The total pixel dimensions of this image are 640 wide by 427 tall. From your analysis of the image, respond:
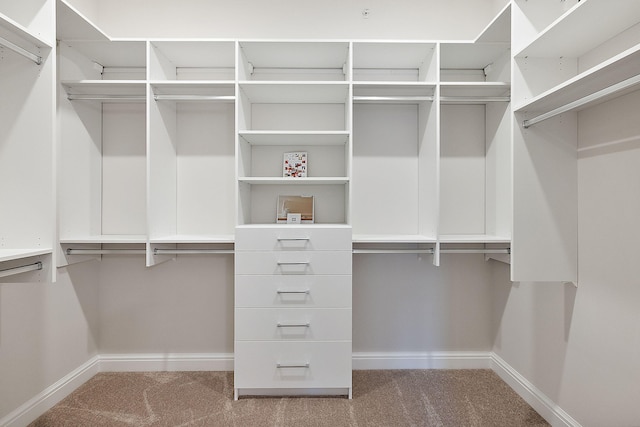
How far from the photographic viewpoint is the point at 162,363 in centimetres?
270

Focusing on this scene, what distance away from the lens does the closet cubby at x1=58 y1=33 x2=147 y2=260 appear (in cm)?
232

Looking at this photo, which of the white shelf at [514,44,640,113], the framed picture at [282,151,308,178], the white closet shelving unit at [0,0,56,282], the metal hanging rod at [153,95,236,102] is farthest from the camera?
the framed picture at [282,151,308,178]

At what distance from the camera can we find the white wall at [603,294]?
1531 mm

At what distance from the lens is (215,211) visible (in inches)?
107

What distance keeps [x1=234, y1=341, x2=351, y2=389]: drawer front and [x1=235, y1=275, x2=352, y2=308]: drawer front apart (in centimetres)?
25

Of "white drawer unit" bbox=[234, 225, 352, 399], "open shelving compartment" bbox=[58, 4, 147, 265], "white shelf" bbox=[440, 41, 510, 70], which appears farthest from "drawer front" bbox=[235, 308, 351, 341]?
"white shelf" bbox=[440, 41, 510, 70]

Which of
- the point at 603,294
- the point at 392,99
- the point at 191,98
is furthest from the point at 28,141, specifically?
the point at 603,294

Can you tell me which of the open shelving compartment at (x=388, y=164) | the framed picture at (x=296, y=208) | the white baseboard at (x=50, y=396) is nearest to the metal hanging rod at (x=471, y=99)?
the open shelving compartment at (x=388, y=164)

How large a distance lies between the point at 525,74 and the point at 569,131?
1.21ft

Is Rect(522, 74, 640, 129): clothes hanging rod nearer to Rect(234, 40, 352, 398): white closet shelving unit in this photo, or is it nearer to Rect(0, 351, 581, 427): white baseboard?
Rect(234, 40, 352, 398): white closet shelving unit

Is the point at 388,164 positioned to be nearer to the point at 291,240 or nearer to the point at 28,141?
the point at 291,240

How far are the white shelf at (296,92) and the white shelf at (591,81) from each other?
1121 mm

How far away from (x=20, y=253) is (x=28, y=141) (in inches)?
22.2

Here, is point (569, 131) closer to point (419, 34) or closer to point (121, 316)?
point (419, 34)
